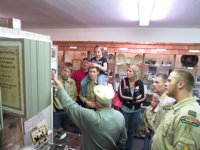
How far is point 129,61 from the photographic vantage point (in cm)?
391

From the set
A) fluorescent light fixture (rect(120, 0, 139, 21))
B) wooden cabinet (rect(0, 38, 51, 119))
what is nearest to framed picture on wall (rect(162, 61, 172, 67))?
fluorescent light fixture (rect(120, 0, 139, 21))

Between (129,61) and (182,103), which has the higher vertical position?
(129,61)

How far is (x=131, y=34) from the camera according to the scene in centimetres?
416

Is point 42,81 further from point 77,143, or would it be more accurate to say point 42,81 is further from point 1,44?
point 77,143

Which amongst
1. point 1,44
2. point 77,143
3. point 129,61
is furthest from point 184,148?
point 129,61

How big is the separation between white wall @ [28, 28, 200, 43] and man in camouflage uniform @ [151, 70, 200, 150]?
3.03 meters

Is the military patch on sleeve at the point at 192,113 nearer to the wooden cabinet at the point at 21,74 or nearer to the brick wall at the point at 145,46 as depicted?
the wooden cabinet at the point at 21,74

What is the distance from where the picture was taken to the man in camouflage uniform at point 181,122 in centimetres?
106

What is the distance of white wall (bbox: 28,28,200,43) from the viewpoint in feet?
12.5

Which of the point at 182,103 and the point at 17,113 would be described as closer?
the point at 17,113

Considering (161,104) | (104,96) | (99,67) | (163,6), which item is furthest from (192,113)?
(163,6)

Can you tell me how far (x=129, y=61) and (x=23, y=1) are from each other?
Result: 9.65ft

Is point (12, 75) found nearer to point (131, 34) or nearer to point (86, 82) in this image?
point (86, 82)

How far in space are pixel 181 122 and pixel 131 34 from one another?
11.5 ft
